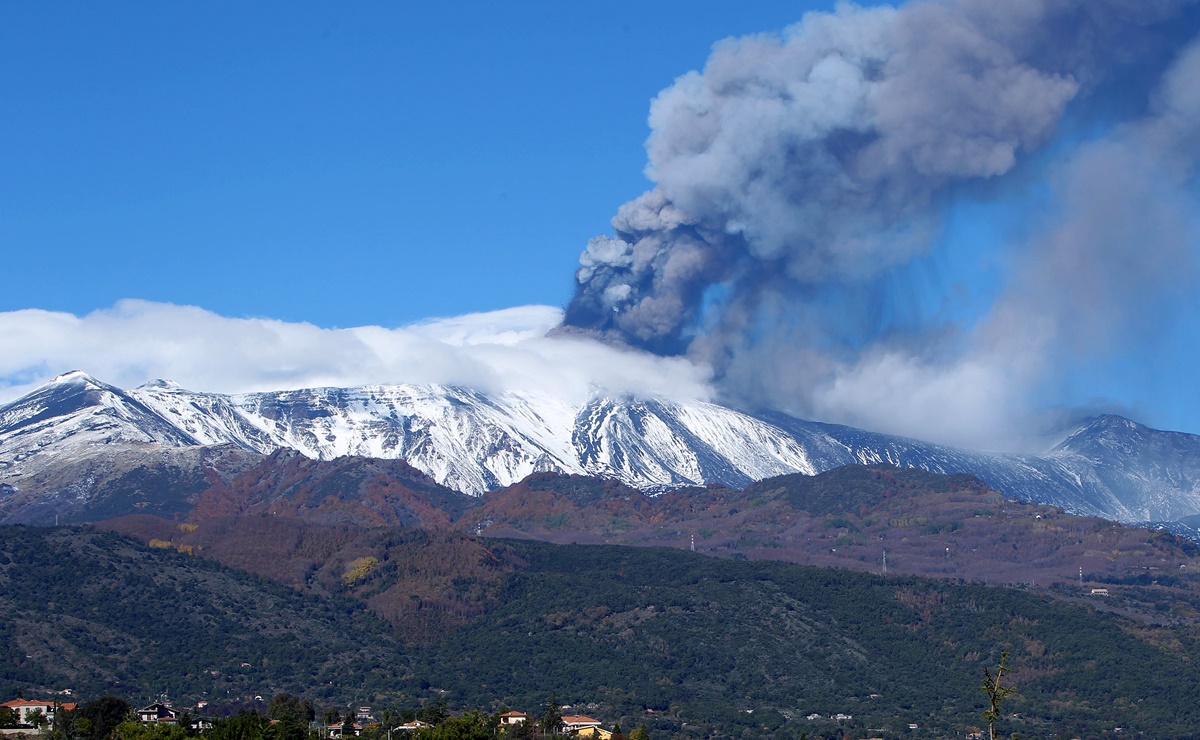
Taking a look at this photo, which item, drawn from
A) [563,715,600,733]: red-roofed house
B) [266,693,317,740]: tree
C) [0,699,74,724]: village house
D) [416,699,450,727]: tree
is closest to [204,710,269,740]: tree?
[266,693,317,740]: tree

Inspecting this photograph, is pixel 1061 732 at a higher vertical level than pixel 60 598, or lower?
lower

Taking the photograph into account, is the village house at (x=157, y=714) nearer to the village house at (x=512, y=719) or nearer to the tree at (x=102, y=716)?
the tree at (x=102, y=716)

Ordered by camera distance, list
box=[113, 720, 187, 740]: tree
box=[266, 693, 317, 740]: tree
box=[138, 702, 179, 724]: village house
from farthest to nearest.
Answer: box=[138, 702, 179, 724]: village house < box=[266, 693, 317, 740]: tree < box=[113, 720, 187, 740]: tree

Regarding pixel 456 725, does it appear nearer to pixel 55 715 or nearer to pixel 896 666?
pixel 55 715

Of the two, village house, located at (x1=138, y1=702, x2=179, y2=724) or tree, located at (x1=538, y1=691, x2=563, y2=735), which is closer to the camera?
tree, located at (x1=538, y1=691, x2=563, y2=735)

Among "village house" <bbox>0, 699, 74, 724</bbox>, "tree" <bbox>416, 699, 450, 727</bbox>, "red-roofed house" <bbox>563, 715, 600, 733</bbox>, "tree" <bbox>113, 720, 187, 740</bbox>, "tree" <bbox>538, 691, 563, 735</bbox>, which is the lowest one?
"red-roofed house" <bbox>563, 715, 600, 733</bbox>

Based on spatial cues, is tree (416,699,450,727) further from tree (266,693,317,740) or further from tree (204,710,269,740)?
tree (204,710,269,740)

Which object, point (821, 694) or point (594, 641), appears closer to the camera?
point (821, 694)

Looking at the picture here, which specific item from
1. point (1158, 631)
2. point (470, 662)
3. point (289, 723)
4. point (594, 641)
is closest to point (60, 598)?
point (470, 662)

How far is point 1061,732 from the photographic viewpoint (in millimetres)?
161375

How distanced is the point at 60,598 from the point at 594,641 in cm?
4985

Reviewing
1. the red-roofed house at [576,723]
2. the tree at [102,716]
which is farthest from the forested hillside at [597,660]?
the tree at [102,716]

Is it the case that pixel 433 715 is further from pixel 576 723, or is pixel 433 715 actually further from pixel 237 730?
pixel 237 730

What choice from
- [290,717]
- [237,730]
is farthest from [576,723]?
[237,730]
